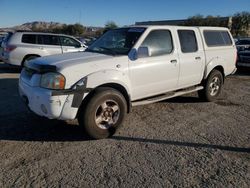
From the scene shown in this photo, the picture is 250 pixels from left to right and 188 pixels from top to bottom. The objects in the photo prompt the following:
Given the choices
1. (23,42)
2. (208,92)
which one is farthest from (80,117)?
(23,42)

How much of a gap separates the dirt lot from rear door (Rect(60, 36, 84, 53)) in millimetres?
6748

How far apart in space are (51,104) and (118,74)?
4.07ft

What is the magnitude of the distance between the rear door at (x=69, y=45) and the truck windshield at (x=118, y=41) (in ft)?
23.1

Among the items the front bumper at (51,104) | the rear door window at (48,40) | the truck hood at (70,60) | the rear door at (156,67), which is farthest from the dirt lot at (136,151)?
the rear door window at (48,40)

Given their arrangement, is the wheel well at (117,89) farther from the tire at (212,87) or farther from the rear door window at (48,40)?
the rear door window at (48,40)

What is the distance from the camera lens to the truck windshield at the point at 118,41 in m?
5.36

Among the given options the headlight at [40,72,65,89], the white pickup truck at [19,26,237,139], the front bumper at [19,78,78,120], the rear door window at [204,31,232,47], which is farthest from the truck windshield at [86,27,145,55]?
the rear door window at [204,31,232,47]

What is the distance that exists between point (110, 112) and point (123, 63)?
868mm

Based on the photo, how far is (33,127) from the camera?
17.1ft

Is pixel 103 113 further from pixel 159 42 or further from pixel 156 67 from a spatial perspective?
pixel 159 42

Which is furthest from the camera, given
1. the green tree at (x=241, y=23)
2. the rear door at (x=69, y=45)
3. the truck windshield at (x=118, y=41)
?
the green tree at (x=241, y=23)

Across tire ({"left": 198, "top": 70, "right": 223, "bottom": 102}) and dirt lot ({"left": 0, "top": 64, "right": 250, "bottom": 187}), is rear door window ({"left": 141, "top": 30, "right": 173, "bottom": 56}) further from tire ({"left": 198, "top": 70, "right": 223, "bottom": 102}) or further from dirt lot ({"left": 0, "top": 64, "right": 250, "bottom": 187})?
tire ({"left": 198, "top": 70, "right": 223, "bottom": 102})

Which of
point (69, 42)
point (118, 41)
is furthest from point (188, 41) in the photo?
point (69, 42)

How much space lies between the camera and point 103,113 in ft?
15.6
